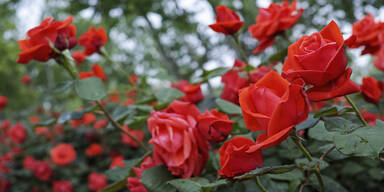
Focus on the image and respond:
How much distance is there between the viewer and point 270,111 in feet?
1.54

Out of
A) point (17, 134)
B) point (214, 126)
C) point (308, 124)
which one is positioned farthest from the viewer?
point (17, 134)

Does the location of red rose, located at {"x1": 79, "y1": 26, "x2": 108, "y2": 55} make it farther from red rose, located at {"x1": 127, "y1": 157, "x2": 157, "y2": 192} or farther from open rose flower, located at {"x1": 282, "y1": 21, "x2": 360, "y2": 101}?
open rose flower, located at {"x1": 282, "y1": 21, "x2": 360, "y2": 101}

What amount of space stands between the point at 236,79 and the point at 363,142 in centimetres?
55

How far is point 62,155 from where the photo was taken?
2.33 m

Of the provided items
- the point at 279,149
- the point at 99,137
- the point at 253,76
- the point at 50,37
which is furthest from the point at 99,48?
the point at 99,137

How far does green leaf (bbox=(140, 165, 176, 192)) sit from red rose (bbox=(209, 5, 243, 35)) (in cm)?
48

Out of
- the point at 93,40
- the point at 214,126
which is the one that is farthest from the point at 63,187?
the point at 214,126

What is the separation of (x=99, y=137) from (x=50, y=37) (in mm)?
1811

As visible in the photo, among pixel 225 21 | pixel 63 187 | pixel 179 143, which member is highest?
pixel 225 21

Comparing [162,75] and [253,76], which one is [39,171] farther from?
[253,76]

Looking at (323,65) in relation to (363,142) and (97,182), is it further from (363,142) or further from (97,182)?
(97,182)

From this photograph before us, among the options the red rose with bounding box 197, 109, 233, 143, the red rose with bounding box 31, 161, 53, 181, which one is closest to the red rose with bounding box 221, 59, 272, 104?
the red rose with bounding box 197, 109, 233, 143

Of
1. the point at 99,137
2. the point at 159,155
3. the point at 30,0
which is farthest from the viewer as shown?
the point at 30,0

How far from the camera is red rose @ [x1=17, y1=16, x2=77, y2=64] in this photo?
85 centimetres
